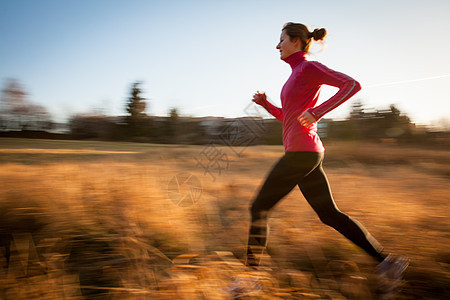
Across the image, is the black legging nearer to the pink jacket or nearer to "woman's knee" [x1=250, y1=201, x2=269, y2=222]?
"woman's knee" [x1=250, y1=201, x2=269, y2=222]

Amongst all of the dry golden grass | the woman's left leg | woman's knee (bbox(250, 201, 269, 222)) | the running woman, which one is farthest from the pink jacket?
the dry golden grass

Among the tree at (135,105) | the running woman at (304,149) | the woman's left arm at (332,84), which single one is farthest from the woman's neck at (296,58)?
the tree at (135,105)

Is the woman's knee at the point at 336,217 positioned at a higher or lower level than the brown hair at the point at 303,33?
lower

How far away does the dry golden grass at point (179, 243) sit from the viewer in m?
1.86

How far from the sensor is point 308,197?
2.03 m

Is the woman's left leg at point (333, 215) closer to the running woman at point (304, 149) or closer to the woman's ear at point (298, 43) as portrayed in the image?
the running woman at point (304, 149)

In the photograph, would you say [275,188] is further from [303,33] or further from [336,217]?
[303,33]

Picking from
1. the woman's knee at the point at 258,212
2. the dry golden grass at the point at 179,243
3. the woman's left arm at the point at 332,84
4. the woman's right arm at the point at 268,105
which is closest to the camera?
the woman's left arm at the point at 332,84

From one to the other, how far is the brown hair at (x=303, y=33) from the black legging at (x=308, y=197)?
0.81 metres

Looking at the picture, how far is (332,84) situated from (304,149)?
453mm

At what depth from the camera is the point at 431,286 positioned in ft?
6.57

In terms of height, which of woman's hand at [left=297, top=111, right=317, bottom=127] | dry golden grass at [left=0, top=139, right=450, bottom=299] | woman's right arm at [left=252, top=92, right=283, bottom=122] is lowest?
dry golden grass at [left=0, top=139, right=450, bottom=299]

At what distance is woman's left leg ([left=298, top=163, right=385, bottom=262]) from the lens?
1951mm

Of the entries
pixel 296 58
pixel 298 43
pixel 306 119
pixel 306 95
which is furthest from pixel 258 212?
pixel 298 43
